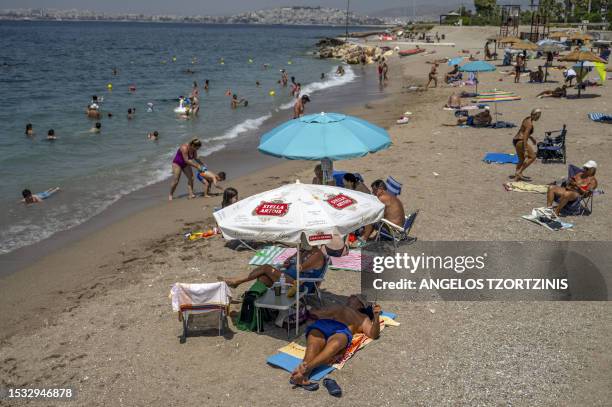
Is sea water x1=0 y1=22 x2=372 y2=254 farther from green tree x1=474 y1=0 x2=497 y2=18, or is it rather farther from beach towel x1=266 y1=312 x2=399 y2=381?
green tree x1=474 y1=0 x2=497 y2=18

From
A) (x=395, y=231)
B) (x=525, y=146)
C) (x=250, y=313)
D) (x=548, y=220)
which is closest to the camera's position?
(x=250, y=313)

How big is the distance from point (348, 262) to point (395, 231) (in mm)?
1011

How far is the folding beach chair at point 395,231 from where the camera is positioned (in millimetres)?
8859

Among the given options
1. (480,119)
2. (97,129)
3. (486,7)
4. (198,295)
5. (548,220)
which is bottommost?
(97,129)

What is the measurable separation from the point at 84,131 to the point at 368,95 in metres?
15.3

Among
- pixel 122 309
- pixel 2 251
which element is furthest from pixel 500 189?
pixel 2 251

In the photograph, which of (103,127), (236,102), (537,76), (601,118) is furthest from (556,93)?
(103,127)

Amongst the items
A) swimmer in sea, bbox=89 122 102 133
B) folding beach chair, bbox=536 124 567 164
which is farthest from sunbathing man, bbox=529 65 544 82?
swimmer in sea, bbox=89 122 102 133

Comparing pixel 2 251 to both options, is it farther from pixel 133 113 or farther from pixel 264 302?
pixel 133 113

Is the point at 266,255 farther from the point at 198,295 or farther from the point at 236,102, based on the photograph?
the point at 236,102

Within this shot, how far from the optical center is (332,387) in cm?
563

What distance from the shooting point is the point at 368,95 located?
30.8m

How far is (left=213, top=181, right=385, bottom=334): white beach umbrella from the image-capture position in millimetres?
5672

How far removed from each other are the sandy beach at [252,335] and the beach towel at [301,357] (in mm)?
86
